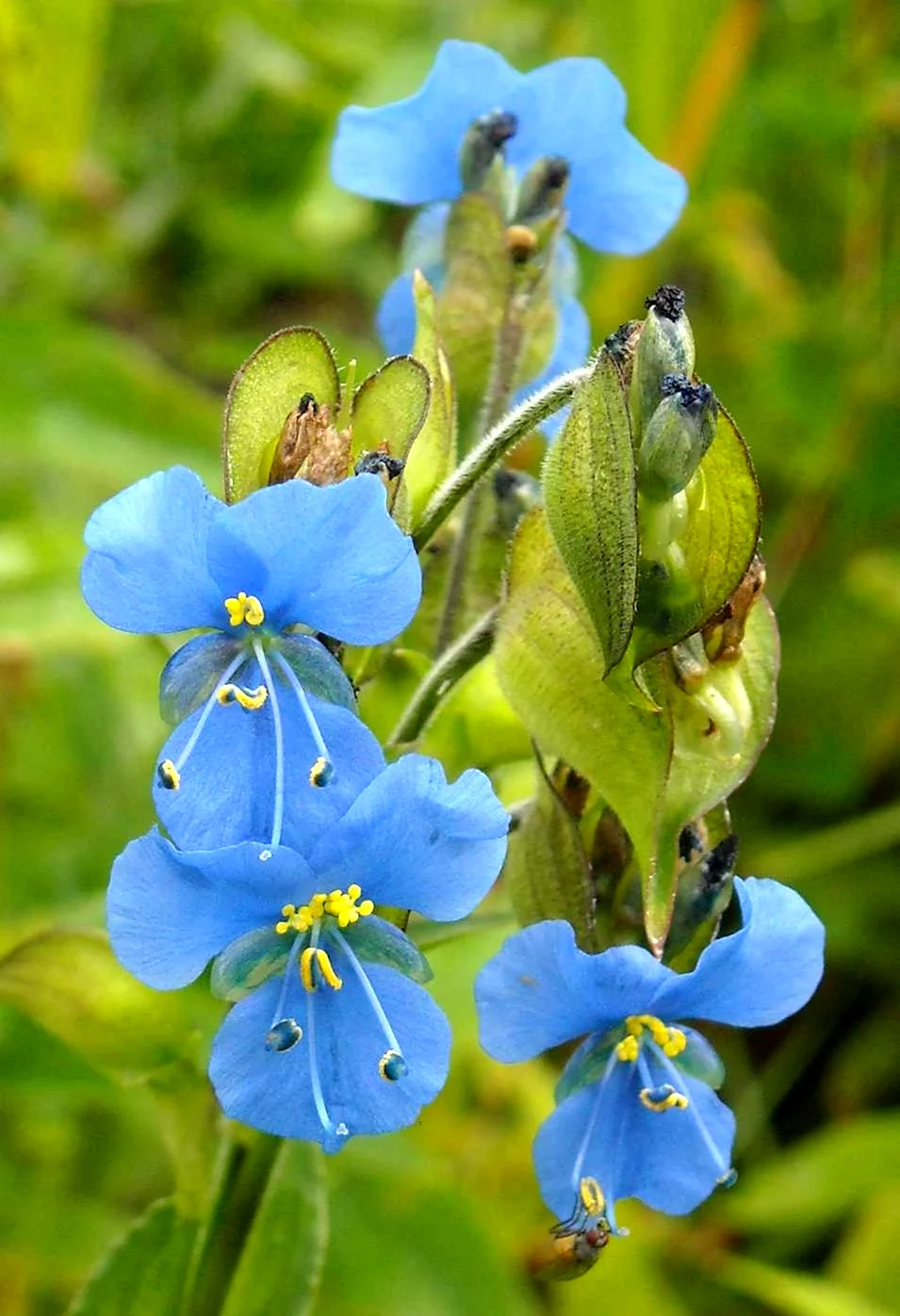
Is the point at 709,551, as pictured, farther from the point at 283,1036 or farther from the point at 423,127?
the point at 423,127

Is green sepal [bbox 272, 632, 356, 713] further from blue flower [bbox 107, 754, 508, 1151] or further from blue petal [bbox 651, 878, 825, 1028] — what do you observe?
blue petal [bbox 651, 878, 825, 1028]

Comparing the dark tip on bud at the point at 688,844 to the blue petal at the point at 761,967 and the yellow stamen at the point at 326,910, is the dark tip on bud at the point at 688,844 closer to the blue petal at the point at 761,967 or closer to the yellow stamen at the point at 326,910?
the blue petal at the point at 761,967

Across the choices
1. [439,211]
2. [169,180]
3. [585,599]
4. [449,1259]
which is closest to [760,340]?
[169,180]

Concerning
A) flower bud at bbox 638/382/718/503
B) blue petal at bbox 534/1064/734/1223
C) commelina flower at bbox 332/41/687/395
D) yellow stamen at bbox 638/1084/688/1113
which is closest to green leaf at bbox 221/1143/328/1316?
blue petal at bbox 534/1064/734/1223

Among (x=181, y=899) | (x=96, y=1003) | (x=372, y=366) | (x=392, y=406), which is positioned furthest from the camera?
(x=372, y=366)

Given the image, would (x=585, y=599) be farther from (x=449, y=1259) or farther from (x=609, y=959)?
(x=449, y=1259)

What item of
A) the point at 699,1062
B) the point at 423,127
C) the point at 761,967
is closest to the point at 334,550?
the point at 761,967
